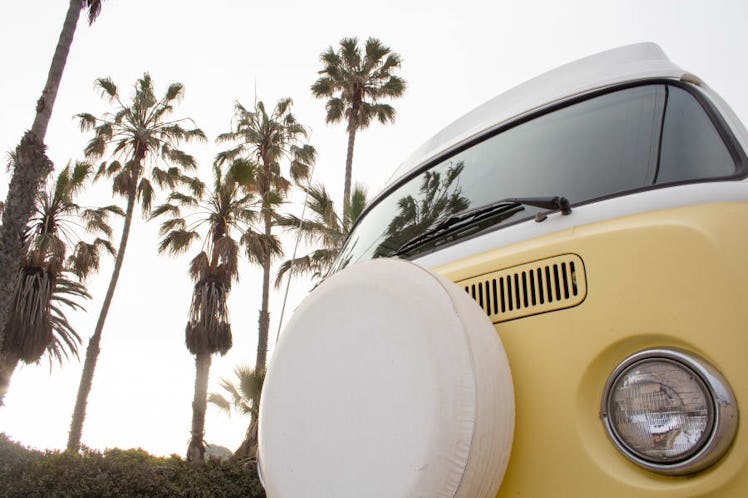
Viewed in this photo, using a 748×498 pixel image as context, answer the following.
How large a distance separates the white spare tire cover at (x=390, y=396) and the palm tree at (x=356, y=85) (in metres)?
18.8

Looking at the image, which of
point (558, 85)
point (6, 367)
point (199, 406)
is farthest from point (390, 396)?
point (6, 367)

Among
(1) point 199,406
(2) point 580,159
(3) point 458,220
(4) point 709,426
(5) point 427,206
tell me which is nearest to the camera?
(4) point 709,426

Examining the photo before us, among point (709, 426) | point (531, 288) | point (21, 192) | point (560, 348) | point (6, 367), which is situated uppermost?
point (21, 192)

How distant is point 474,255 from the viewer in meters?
1.63

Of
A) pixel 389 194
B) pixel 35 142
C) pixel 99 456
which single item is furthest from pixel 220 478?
pixel 389 194

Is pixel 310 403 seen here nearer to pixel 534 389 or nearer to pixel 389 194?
pixel 534 389

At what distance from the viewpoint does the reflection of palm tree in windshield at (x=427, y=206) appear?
2121mm

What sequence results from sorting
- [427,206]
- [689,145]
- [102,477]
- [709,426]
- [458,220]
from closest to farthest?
[709,426]
[689,145]
[458,220]
[427,206]
[102,477]

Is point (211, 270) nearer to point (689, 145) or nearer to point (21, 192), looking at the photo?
point (21, 192)

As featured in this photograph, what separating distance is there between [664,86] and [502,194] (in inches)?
25.2

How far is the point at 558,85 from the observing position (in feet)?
7.11

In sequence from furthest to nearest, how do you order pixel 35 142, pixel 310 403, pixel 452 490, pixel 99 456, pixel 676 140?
1. pixel 99 456
2. pixel 35 142
3. pixel 676 140
4. pixel 310 403
5. pixel 452 490

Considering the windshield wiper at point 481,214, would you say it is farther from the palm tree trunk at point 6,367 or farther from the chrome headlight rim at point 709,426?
the palm tree trunk at point 6,367

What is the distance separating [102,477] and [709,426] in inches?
448
